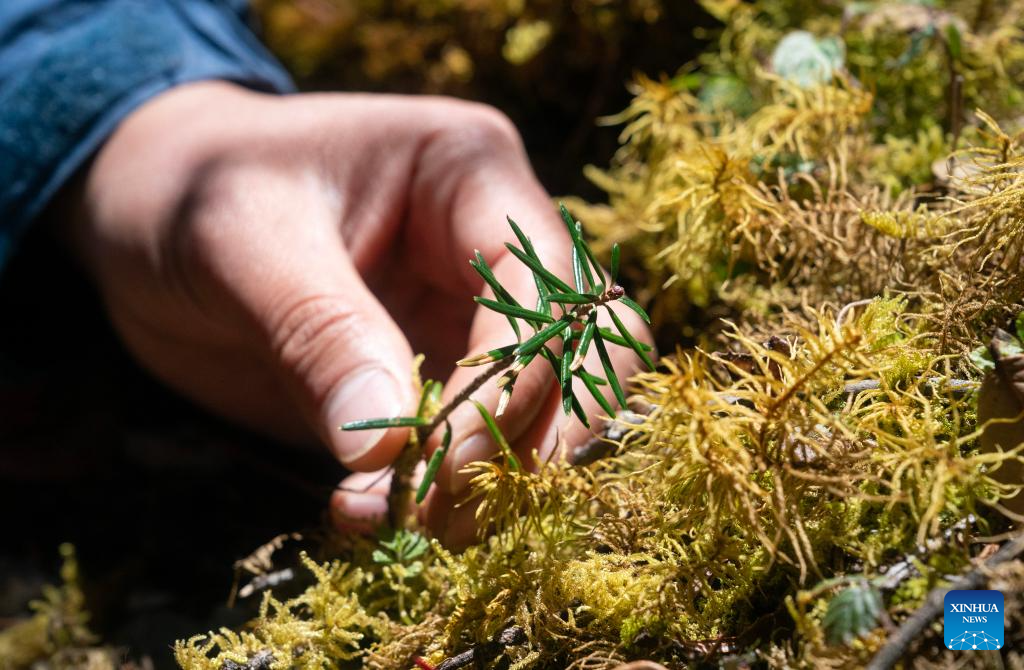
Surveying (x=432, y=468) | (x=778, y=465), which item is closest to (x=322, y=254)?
(x=432, y=468)

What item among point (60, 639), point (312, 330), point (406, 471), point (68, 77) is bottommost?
point (60, 639)

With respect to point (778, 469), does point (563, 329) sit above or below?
above

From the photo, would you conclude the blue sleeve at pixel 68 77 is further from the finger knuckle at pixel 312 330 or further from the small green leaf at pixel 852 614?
the small green leaf at pixel 852 614

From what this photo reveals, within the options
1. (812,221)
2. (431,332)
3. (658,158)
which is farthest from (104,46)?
(812,221)

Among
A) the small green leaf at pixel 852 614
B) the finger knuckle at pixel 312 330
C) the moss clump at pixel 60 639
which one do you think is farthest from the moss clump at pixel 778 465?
the moss clump at pixel 60 639

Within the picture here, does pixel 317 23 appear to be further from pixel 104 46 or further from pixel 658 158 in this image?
pixel 658 158

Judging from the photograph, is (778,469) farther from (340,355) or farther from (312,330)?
(312,330)
